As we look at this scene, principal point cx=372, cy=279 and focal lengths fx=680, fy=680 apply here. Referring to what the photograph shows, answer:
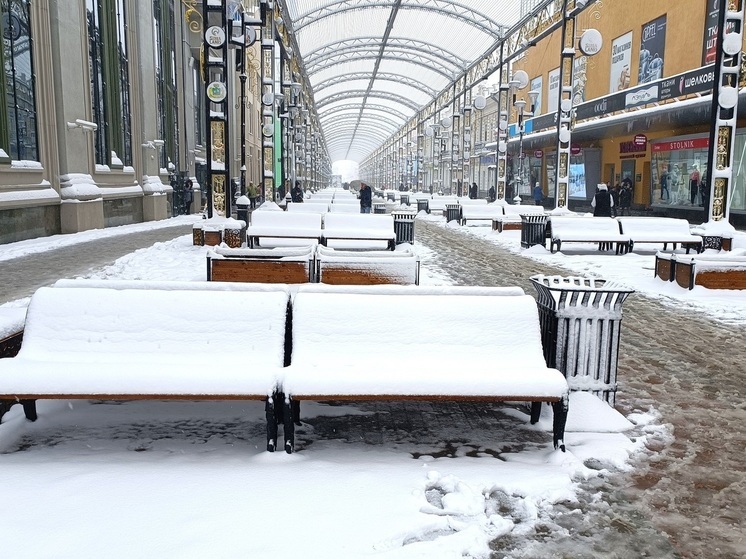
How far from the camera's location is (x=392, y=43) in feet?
151

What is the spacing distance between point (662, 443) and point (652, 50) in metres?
29.0

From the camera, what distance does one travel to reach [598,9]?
33.2m

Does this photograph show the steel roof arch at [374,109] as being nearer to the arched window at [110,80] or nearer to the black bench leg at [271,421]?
the arched window at [110,80]

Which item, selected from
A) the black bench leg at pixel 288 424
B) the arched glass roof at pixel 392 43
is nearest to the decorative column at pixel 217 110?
the black bench leg at pixel 288 424

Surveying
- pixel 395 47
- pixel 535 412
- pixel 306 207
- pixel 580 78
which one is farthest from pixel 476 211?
pixel 395 47

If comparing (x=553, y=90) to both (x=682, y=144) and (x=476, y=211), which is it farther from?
(x=476, y=211)

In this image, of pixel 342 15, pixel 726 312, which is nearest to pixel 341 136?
pixel 342 15

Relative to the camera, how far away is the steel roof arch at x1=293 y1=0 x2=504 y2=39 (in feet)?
120

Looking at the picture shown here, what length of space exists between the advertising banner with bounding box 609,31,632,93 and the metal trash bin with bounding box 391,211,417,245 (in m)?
19.6

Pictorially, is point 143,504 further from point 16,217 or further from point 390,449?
point 16,217

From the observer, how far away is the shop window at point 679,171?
25469 millimetres

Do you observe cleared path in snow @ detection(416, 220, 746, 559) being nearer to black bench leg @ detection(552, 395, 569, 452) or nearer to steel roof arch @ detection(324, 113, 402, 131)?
black bench leg @ detection(552, 395, 569, 452)

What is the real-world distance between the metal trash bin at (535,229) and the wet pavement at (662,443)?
8.03 meters

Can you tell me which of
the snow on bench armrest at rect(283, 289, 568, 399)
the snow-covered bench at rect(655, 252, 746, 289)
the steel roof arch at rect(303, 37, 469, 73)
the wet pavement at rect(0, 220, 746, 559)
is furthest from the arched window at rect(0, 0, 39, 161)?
the steel roof arch at rect(303, 37, 469, 73)
